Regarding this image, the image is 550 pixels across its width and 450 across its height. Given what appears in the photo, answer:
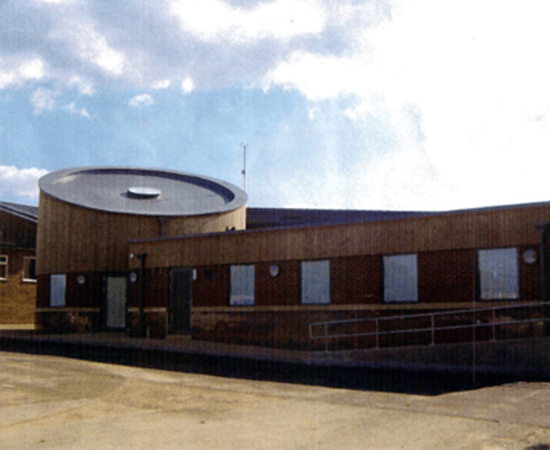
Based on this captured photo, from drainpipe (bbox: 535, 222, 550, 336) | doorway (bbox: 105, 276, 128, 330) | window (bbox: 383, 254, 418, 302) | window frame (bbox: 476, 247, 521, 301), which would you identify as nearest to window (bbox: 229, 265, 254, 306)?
window (bbox: 383, 254, 418, 302)

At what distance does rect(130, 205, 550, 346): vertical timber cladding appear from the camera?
17.3 metres

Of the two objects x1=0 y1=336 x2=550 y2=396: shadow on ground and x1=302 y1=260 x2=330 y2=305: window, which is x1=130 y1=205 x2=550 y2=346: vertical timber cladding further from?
x1=0 y1=336 x2=550 y2=396: shadow on ground

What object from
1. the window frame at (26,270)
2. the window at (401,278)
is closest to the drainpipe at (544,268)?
the window at (401,278)

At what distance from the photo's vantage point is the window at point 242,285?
21578mm

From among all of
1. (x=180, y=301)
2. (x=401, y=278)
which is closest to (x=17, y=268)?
(x=180, y=301)

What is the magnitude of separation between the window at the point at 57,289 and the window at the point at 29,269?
7.24 metres

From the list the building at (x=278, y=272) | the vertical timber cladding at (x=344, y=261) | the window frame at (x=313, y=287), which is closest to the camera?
the building at (x=278, y=272)

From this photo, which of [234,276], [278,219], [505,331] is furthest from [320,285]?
[278,219]

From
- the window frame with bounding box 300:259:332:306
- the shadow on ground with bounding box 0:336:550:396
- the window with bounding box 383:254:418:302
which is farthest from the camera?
the window frame with bounding box 300:259:332:306

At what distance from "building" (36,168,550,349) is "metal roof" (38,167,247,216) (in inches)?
5.3

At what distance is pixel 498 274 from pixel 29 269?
2529cm

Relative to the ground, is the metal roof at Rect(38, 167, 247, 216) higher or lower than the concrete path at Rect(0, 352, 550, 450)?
higher

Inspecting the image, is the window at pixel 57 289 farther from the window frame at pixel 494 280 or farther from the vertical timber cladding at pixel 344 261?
Result: the window frame at pixel 494 280

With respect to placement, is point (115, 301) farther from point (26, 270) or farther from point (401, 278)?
point (401, 278)
